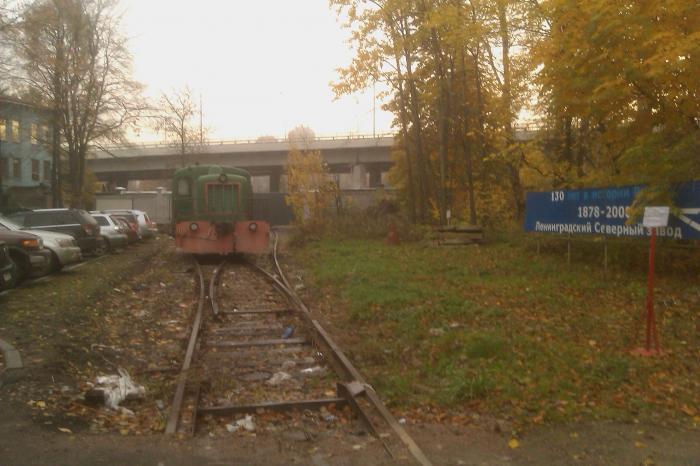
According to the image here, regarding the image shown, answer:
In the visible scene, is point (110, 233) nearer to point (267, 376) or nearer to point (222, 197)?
point (222, 197)

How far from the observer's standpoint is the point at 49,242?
17.6 m

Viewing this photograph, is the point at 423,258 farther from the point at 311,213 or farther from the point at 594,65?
the point at 311,213

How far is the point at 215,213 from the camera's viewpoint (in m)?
23.0

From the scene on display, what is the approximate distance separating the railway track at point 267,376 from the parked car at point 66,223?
9.73 m

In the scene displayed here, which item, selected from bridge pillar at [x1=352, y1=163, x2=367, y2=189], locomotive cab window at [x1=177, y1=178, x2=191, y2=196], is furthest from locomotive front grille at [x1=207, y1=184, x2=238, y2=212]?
bridge pillar at [x1=352, y1=163, x2=367, y2=189]

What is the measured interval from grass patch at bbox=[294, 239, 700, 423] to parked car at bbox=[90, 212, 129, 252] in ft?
41.0

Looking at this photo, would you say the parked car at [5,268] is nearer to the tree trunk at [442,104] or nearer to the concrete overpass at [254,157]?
Result: the tree trunk at [442,104]

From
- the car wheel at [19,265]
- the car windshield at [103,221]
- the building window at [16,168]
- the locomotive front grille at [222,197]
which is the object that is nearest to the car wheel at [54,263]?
the car wheel at [19,265]

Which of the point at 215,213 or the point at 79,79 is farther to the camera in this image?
the point at 79,79

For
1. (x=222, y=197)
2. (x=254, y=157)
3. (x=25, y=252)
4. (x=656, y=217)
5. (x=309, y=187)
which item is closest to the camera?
(x=656, y=217)

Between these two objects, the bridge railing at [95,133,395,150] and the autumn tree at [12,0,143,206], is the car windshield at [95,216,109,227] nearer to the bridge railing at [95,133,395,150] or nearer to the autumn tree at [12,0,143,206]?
the autumn tree at [12,0,143,206]

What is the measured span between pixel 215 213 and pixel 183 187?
168cm

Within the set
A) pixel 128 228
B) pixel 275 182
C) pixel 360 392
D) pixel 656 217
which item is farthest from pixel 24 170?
pixel 656 217

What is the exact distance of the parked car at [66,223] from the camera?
21.7 metres
